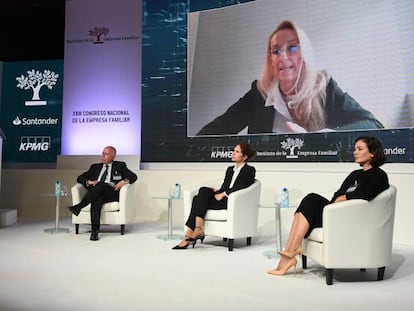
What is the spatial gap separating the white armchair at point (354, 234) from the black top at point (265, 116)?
2.28 meters

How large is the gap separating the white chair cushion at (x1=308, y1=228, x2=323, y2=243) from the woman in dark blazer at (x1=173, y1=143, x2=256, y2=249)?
1.30 metres

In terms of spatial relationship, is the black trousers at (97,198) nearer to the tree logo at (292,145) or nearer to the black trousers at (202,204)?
the black trousers at (202,204)

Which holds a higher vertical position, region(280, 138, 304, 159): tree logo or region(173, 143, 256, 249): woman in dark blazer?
region(280, 138, 304, 159): tree logo

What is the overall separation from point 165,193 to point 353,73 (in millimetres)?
3098

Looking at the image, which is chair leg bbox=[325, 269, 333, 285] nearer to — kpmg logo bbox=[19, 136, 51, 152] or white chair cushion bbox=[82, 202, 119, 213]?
white chair cushion bbox=[82, 202, 119, 213]

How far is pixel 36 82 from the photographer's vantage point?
25.6 ft

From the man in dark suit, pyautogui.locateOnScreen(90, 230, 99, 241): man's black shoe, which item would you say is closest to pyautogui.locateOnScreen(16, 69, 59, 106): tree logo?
the man in dark suit

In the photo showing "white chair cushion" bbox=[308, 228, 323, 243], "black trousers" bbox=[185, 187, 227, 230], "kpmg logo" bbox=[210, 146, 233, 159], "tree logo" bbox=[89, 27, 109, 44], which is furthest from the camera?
"tree logo" bbox=[89, 27, 109, 44]

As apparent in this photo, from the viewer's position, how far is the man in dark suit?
505 centimetres

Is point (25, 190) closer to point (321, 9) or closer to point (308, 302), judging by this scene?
point (321, 9)

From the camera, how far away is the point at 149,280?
3092mm

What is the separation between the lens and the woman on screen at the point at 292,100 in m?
5.37

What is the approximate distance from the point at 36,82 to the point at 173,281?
19.4ft

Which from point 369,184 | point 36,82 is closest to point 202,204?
point 369,184
